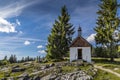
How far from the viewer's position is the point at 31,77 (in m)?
41.1

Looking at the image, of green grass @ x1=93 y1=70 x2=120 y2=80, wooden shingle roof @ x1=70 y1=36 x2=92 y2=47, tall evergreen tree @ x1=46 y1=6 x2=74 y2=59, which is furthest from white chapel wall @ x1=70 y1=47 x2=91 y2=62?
green grass @ x1=93 y1=70 x2=120 y2=80

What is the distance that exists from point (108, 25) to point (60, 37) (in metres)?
12.0

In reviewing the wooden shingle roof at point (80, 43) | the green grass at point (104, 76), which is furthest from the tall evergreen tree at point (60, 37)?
the green grass at point (104, 76)

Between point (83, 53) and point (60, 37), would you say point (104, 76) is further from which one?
point (60, 37)

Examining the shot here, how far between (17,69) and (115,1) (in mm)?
28653

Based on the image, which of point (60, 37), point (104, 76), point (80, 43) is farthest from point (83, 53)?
point (104, 76)

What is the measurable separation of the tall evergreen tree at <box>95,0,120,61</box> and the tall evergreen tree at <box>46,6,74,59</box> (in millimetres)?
7573

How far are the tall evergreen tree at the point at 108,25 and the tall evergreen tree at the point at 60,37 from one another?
757cm

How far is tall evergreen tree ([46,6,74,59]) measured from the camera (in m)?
59.9

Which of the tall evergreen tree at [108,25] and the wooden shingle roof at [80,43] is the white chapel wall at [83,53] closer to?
the wooden shingle roof at [80,43]

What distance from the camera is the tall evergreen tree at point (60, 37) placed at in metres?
59.9

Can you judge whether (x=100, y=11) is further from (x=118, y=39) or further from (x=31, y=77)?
(x=31, y=77)

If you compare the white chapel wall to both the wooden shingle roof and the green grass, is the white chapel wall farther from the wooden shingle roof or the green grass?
the green grass

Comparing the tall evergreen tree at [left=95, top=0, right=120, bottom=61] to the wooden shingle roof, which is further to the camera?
the tall evergreen tree at [left=95, top=0, right=120, bottom=61]
